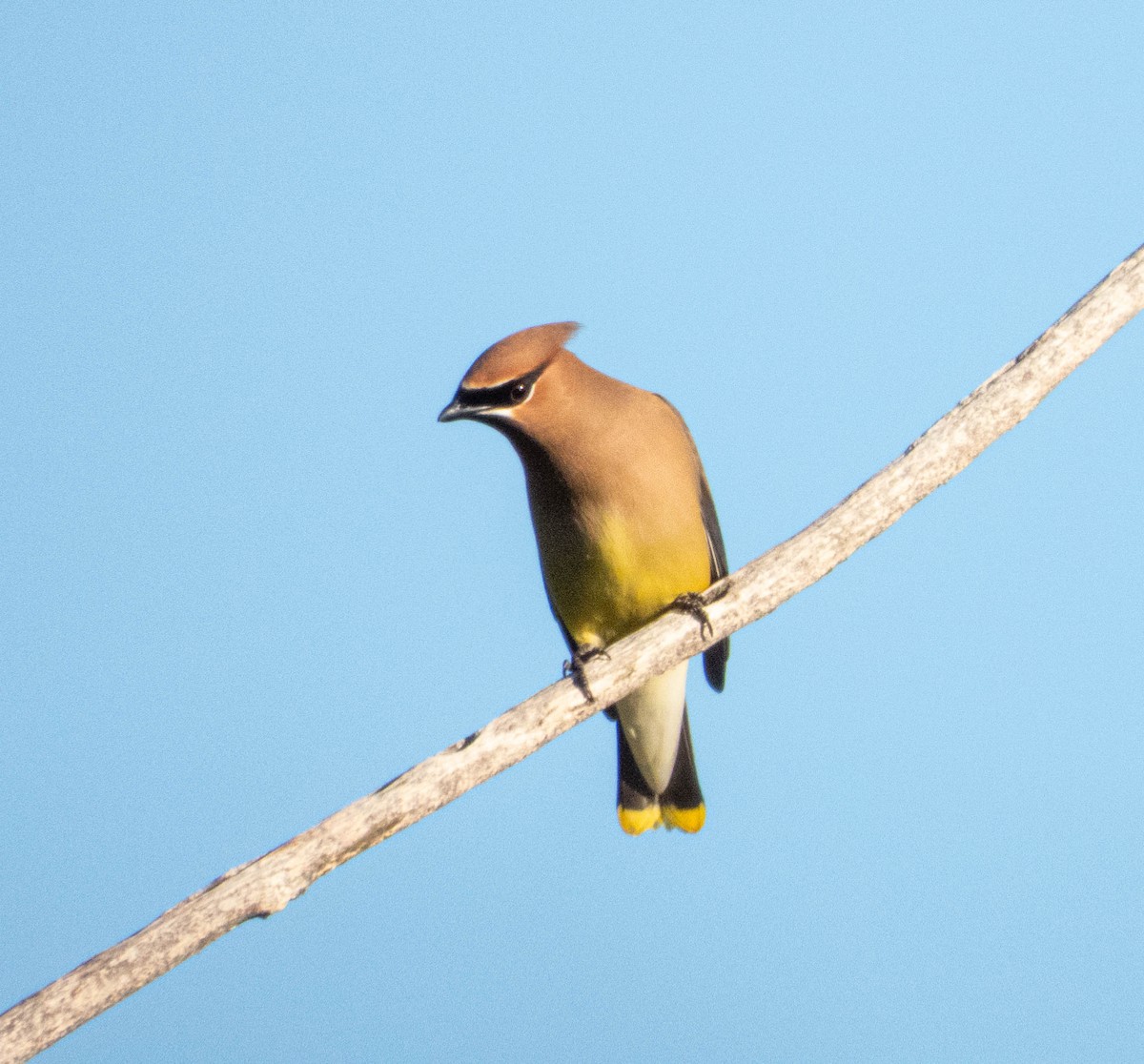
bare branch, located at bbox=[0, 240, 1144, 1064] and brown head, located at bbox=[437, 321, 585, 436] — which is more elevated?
brown head, located at bbox=[437, 321, 585, 436]

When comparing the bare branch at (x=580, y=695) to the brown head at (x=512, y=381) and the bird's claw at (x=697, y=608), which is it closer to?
the bird's claw at (x=697, y=608)

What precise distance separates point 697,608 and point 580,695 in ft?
1.45

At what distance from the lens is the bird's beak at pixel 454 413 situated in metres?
4.14

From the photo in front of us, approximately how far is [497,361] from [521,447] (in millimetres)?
339

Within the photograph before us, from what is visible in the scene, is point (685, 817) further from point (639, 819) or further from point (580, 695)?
point (580, 695)

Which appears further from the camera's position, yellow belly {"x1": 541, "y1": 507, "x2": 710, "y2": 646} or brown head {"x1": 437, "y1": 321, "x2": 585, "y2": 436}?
yellow belly {"x1": 541, "y1": 507, "x2": 710, "y2": 646}

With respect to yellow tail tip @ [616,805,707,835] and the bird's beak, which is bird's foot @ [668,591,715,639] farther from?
yellow tail tip @ [616,805,707,835]

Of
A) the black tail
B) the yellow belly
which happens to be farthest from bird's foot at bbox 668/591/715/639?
the black tail

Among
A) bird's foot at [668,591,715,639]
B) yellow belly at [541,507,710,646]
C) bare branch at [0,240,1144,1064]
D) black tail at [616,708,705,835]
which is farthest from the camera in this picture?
black tail at [616,708,705,835]

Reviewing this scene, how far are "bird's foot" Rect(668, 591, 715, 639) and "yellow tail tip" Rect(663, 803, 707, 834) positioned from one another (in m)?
1.29

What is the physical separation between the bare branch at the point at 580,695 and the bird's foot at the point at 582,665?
0.02 metres

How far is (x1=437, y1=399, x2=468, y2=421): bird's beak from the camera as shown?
414 cm

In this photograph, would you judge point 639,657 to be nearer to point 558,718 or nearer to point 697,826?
point 558,718

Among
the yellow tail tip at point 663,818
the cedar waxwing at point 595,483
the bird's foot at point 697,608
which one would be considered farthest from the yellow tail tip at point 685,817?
the bird's foot at point 697,608
